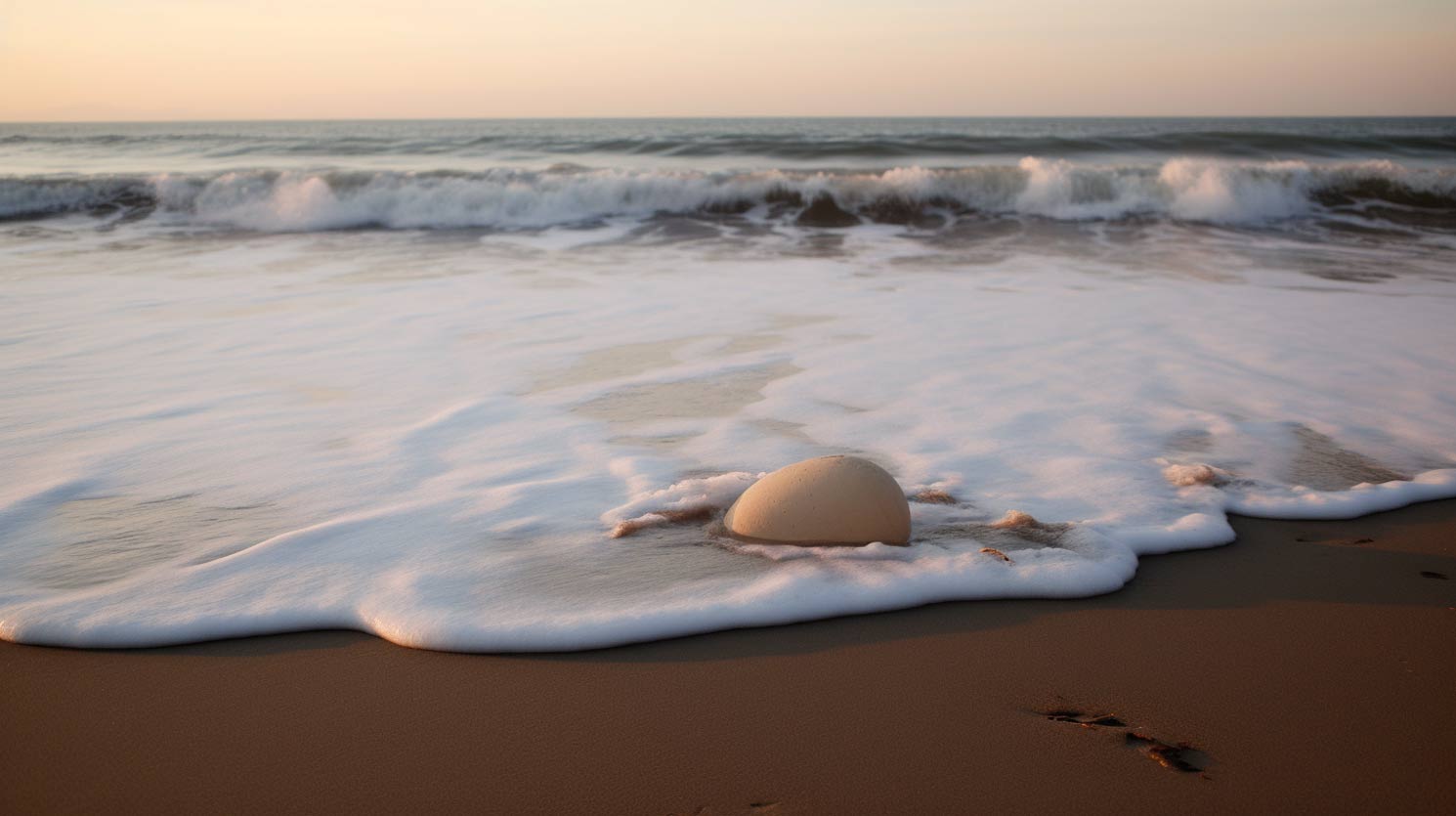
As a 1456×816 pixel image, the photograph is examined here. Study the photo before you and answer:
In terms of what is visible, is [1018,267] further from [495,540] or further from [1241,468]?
[495,540]

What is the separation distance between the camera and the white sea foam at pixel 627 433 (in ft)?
8.55

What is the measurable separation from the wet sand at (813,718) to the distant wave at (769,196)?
10664 mm

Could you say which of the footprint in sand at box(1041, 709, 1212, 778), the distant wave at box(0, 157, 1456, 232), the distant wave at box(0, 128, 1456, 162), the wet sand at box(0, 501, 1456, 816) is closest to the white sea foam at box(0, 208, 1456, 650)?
the wet sand at box(0, 501, 1456, 816)

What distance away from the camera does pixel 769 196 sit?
13.8 metres

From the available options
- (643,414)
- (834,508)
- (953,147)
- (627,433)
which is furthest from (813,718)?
(953,147)

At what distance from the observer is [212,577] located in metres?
2.65

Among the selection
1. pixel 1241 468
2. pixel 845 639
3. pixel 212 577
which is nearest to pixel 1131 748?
pixel 845 639

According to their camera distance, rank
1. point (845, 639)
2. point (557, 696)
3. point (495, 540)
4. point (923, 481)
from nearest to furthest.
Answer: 1. point (557, 696)
2. point (845, 639)
3. point (495, 540)
4. point (923, 481)

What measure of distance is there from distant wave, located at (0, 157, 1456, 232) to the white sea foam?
5.00 meters

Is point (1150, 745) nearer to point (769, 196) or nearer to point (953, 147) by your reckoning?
point (769, 196)

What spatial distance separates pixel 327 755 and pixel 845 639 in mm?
1145

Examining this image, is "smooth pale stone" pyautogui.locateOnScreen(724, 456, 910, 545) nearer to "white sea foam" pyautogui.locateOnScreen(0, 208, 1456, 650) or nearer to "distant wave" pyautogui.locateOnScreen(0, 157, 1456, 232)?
"white sea foam" pyautogui.locateOnScreen(0, 208, 1456, 650)

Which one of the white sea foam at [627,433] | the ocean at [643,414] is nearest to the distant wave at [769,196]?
the ocean at [643,414]

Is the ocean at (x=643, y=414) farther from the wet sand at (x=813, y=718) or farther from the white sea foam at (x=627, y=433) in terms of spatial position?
the wet sand at (x=813, y=718)
